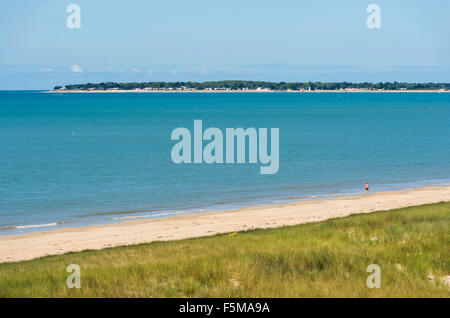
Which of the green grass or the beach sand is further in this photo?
the beach sand

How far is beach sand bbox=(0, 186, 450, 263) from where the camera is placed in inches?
827

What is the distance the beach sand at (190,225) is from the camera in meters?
21.0

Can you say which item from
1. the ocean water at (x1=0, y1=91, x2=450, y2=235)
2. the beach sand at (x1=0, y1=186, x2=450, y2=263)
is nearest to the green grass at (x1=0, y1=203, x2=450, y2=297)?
the beach sand at (x1=0, y1=186, x2=450, y2=263)

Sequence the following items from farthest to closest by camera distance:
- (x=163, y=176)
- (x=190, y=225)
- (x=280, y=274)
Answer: (x=163, y=176)
(x=190, y=225)
(x=280, y=274)

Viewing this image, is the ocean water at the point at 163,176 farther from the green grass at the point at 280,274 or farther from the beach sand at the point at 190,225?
the green grass at the point at 280,274

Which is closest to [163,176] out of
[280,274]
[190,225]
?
[190,225]

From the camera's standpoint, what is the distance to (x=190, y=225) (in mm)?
24688

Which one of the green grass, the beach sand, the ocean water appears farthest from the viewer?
the ocean water

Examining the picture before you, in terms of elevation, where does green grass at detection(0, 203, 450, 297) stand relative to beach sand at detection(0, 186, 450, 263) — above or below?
above

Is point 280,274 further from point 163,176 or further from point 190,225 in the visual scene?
point 163,176

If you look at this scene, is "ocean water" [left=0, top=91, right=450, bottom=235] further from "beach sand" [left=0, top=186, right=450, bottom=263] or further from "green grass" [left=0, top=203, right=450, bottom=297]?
"green grass" [left=0, top=203, right=450, bottom=297]

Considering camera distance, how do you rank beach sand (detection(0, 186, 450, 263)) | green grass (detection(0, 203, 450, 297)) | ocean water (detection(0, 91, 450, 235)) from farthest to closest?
1. ocean water (detection(0, 91, 450, 235))
2. beach sand (detection(0, 186, 450, 263))
3. green grass (detection(0, 203, 450, 297))

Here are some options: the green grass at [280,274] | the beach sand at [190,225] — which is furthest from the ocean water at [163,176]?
the green grass at [280,274]
